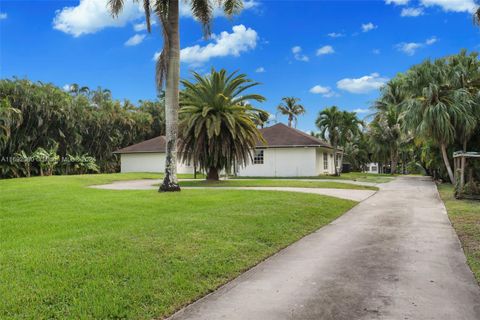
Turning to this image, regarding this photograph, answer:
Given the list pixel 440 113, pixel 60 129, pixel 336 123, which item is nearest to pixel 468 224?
pixel 440 113

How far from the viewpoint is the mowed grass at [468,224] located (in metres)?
6.43

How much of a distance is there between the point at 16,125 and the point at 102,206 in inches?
950

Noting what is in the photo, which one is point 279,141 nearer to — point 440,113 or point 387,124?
point 440,113

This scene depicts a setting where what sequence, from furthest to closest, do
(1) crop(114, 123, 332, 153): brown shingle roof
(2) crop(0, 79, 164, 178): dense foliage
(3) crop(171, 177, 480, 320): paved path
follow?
(1) crop(114, 123, 332, 153): brown shingle roof, (2) crop(0, 79, 164, 178): dense foliage, (3) crop(171, 177, 480, 320): paved path

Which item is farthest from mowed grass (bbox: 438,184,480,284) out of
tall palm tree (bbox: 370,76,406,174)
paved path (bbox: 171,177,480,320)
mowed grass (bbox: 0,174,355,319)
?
tall palm tree (bbox: 370,76,406,174)

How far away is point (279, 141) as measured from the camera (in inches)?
1336

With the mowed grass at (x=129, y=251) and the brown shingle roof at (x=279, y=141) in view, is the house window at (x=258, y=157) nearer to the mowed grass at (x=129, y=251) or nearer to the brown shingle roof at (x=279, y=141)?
the brown shingle roof at (x=279, y=141)

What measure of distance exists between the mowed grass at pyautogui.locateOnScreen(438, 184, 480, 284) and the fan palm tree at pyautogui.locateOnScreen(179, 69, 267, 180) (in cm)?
1191

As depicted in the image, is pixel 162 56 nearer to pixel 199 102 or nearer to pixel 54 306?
pixel 199 102

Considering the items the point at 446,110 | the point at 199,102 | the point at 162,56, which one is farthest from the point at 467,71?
the point at 162,56

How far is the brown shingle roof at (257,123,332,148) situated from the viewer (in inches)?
1287

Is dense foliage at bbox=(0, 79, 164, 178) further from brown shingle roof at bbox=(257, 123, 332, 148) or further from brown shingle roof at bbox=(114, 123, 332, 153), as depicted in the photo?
brown shingle roof at bbox=(257, 123, 332, 148)

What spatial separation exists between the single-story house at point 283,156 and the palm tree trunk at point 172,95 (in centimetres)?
1490

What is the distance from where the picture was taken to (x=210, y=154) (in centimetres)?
2331
